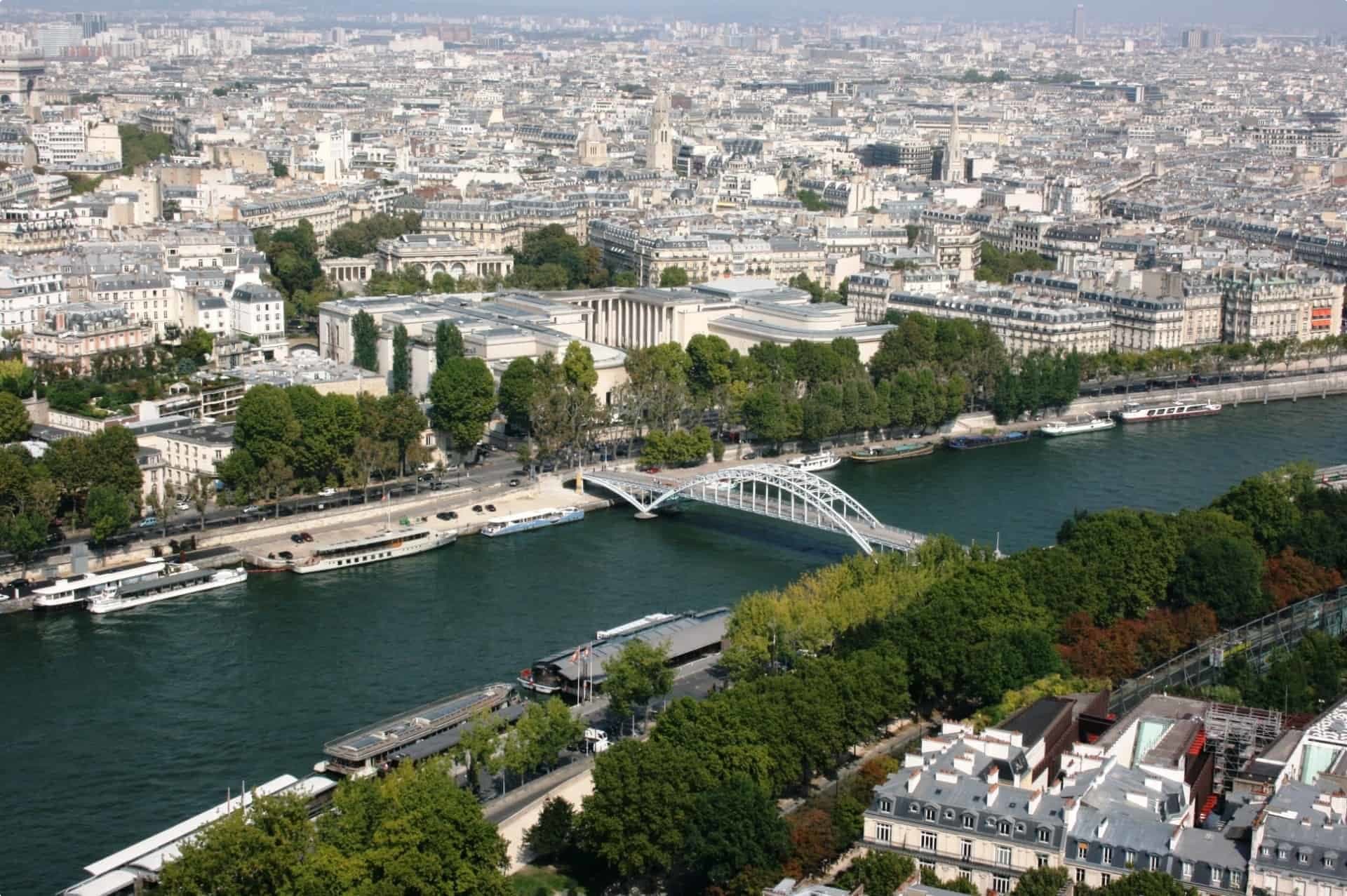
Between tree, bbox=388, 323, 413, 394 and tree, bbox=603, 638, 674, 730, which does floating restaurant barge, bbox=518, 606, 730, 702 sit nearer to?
tree, bbox=603, 638, 674, 730

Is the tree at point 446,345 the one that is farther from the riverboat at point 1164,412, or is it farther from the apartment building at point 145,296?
the riverboat at point 1164,412

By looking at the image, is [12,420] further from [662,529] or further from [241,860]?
[241,860]

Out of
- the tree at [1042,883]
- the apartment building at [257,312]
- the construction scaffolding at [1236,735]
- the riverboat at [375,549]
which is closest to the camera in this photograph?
the tree at [1042,883]

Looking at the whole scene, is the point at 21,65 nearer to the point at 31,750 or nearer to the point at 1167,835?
the point at 31,750

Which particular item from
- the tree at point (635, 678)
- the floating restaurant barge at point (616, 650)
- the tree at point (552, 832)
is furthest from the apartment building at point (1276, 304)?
the tree at point (552, 832)

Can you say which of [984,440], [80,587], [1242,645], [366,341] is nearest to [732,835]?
[1242,645]

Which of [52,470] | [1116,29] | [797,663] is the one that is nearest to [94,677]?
[52,470]
